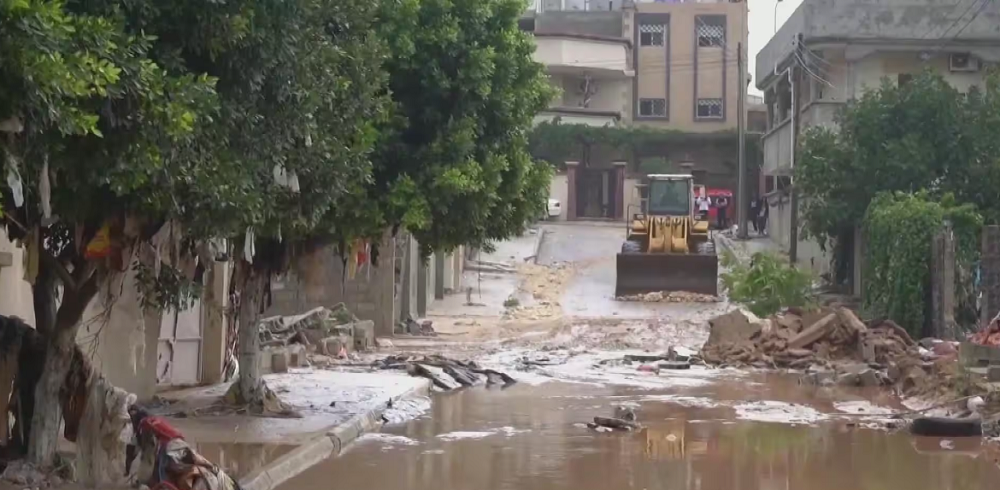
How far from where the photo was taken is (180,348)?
19.2 m

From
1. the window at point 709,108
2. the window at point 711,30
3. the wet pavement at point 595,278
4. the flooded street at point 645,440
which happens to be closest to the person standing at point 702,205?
the wet pavement at point 595,278

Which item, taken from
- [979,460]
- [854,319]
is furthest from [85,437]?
[854,319]

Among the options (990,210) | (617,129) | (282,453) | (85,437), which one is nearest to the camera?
(85,437)

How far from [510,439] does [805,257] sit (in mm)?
31136

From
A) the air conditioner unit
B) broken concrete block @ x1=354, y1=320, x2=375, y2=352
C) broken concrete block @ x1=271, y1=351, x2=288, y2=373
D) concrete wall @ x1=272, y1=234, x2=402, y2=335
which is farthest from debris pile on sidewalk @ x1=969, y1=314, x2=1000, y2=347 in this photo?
the air conditioner unit

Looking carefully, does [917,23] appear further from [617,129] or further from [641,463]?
[641,463]

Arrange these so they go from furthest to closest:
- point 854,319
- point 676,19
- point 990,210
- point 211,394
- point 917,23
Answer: point 676,19 → point 917,23 → point 990,210 → point 854,319 → point 211,394

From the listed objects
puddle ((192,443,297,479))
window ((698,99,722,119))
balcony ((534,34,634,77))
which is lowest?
puddle ((192,443,297,479))

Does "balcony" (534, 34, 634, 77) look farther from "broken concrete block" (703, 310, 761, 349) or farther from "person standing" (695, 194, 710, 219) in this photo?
"broken concrete block" (703, 310, 761, 349)

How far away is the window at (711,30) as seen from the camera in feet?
225

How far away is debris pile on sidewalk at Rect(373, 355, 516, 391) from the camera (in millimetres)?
22266

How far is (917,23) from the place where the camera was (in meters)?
40.8

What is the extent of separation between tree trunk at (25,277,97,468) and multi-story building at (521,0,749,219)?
163ft

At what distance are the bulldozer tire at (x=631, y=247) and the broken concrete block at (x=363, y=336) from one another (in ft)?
42.7
